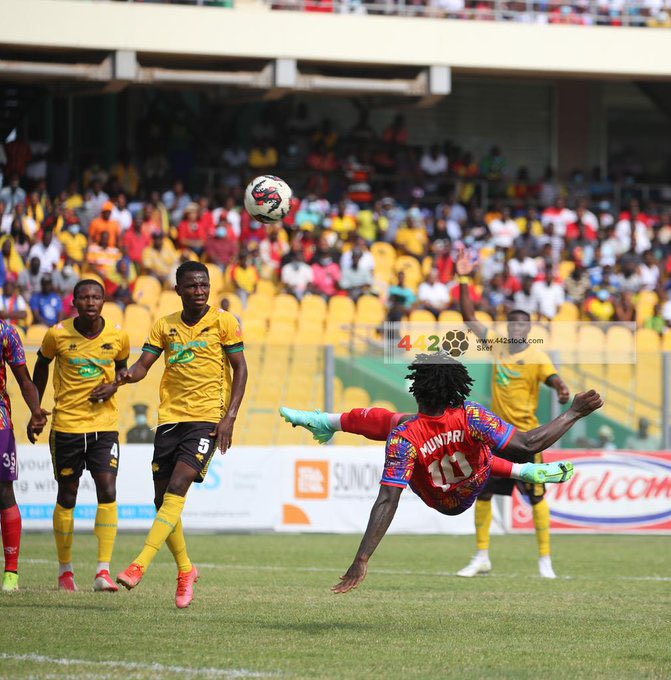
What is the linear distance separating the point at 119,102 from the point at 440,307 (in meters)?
10.1

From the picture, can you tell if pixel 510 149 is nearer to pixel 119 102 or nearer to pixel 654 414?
pixel 119 102

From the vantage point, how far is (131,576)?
8578 millimetres

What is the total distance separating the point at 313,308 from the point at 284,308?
0.51 meters

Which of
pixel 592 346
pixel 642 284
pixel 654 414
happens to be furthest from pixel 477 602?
pixel 642 284

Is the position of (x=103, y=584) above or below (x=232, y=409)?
below

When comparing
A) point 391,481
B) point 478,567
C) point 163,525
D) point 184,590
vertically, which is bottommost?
point 478,567

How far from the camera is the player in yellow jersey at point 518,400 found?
41.8 ft

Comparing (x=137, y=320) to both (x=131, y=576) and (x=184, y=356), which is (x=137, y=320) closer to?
(x=184, y=356)

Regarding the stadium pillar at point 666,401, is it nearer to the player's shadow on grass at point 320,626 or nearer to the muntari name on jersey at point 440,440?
the player's shadow on grass at point 320,626

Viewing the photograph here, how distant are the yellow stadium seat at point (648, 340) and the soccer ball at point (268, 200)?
1242 centimetres

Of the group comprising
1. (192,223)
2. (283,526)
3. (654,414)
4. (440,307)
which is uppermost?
(192,223)

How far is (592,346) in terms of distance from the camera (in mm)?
21750

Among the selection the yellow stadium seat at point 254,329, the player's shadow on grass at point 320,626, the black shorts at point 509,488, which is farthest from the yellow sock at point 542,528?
the yellow stadium seat at point 254,329

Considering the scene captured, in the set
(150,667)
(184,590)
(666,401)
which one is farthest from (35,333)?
(150,667)
